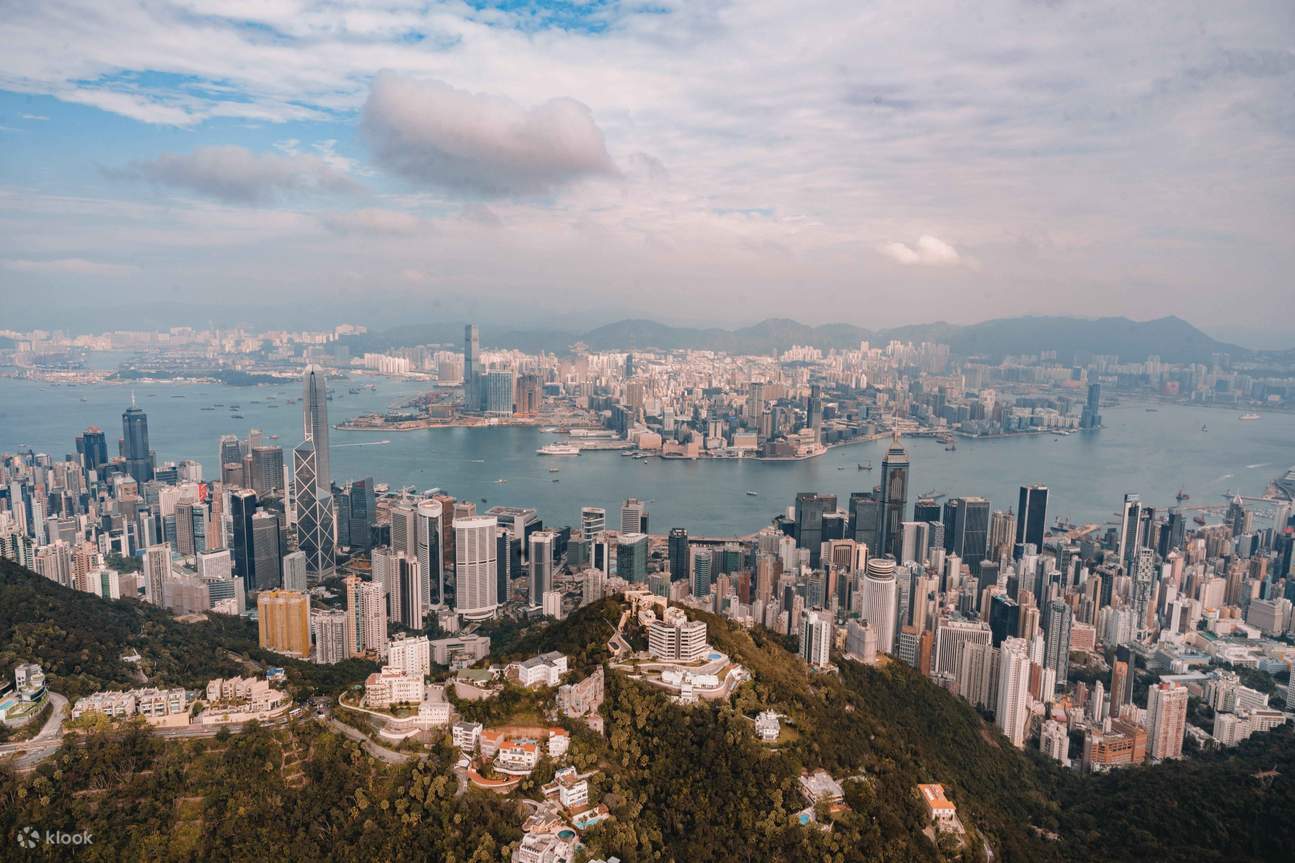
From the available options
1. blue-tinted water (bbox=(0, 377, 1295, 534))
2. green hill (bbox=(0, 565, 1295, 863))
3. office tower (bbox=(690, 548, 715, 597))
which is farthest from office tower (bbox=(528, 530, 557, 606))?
green hill (bbox=(0, 565, 1295, 863))

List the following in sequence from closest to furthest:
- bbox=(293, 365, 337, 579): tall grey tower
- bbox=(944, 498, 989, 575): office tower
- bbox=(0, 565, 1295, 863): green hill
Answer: bbox=(0, 565, 1295, 863): green hill
bbox=(293, 365, 337, 579): tall grey tower
bbox=(944, 498, 989, 575): office tower

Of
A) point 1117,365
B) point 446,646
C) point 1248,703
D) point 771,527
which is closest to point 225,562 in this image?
point 446,646

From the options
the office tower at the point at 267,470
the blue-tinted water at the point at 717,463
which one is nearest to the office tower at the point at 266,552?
the office tower at the point at 267,470

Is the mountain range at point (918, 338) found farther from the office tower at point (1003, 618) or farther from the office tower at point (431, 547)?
the office tower at point (431, 547)

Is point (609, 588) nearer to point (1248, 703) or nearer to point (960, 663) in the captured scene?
point (960, 663)

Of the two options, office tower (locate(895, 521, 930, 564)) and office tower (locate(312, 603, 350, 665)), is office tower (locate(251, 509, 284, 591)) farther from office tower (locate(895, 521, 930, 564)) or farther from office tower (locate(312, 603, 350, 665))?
office tower (locate(895, 521, 930, 564))

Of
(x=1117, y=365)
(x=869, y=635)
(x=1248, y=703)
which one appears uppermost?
(x=1117, y=365)

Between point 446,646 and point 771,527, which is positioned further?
point 771,527

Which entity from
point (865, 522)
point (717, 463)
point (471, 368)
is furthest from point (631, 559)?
point (471, 368)
